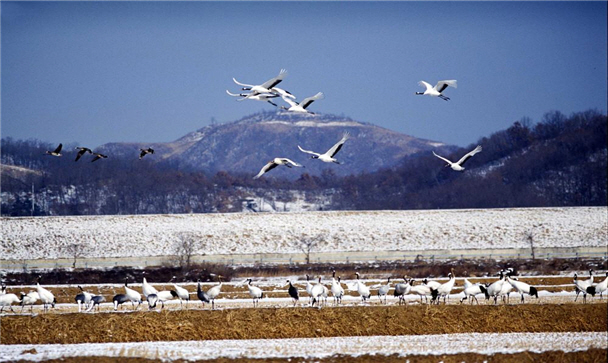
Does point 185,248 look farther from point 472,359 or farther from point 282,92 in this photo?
point 472,359

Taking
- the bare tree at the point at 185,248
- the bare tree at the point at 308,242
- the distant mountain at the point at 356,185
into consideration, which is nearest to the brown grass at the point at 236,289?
the bare tree at the point at 185,248

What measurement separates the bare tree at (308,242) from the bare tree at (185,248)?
7.22 meters

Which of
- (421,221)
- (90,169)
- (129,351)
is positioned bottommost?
(129,351)

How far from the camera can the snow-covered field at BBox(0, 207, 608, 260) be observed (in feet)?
200

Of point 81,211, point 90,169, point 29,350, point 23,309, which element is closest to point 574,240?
point 23,309

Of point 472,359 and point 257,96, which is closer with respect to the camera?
point 472,359

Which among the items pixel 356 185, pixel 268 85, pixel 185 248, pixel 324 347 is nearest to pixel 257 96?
pixel 268 85

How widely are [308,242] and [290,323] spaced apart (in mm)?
35742

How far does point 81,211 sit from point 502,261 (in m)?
64.1

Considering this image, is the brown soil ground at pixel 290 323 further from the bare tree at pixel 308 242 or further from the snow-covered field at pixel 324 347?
the bare tree at pixel 308 242

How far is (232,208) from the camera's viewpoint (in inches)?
4769

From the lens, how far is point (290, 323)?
2542 cm

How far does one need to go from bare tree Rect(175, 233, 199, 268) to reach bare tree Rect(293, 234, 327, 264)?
722 cm

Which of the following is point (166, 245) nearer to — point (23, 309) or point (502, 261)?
point (502, 261)
